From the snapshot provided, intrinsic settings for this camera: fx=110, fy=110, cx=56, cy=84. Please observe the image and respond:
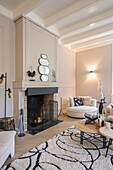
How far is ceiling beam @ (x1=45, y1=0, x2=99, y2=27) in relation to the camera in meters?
2.78

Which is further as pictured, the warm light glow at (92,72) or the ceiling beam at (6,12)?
the warm light glow at (92,72)

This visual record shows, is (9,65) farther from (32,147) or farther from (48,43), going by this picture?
(32,147)

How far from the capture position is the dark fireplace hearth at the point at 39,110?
11.3ft

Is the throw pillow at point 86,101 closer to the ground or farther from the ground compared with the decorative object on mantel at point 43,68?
closer to the ground

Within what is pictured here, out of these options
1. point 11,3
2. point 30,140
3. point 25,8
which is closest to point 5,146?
point 30,140

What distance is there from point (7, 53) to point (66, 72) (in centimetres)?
320

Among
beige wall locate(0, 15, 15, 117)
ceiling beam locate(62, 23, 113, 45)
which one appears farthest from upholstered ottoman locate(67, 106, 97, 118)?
ceiling beam locate(62, 23, 113, 45)

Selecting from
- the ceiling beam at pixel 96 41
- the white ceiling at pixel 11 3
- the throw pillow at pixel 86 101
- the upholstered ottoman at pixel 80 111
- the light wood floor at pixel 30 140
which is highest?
the white ceiling at pixel 11 3

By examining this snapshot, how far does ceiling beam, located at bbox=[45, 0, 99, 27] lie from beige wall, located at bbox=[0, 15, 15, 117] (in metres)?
1.19

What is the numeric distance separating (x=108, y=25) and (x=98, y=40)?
42.8 inches

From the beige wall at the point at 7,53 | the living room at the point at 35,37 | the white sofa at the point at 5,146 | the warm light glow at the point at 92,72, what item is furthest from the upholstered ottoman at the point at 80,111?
the white sofa at the point at 5,146

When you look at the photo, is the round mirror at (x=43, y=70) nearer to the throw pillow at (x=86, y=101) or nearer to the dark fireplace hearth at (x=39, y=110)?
the dark fireplace hearth at (x=39, y=110)

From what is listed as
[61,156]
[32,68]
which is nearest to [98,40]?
[32,68]

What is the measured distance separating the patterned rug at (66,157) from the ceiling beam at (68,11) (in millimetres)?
3335
